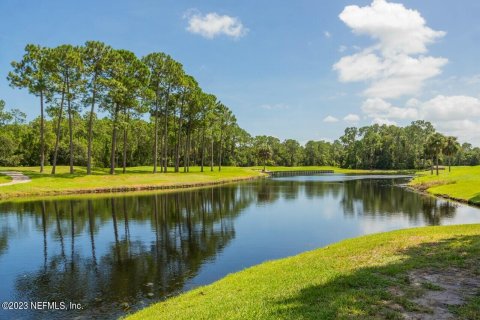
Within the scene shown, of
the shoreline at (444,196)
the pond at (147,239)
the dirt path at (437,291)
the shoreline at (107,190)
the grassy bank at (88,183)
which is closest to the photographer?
the dirt path at (437,291)

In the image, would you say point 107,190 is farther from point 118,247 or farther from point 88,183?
point 118,247

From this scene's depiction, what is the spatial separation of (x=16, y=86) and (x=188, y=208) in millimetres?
41122

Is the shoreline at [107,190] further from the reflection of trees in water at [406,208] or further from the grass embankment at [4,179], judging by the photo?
the reflection of trees in water at [406,208]

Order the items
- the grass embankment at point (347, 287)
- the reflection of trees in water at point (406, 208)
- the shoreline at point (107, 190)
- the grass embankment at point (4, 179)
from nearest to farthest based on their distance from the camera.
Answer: the grass embankment at point (347, 287) < the reflection of trees in water at point (406, 208) < the shoreline at point (107, 190) < the grass embankment at point (4, 179)

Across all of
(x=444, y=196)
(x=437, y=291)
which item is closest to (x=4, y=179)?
(x=437, y=291)

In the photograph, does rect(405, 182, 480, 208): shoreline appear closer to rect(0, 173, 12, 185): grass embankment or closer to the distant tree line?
the distant tree line

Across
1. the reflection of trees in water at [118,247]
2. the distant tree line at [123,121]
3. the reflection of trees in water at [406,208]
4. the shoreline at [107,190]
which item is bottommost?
the reflection of trees in water at [406,208]

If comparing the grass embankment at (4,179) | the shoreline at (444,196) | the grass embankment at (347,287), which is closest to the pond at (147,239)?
the shoreline at (444,196)

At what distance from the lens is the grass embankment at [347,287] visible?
377 inches

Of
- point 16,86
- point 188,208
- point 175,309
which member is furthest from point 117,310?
point 16,86

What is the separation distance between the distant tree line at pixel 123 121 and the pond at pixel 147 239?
87.0ft

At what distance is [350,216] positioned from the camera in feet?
124

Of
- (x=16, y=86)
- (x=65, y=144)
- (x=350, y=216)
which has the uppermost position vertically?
(x=16, y=86)

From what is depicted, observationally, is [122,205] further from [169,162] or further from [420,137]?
[420,137]
